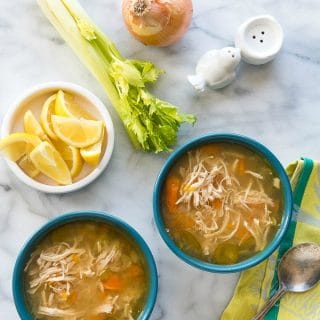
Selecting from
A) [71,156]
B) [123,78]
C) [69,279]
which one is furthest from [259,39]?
[69,279]

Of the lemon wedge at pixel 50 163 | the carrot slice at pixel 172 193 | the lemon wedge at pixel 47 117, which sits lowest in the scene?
the carrot slice at pixel 172 193

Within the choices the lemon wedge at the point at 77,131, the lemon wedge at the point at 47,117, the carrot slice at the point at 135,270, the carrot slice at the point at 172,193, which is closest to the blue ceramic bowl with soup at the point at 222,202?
the carrot slice at the point at 172,193

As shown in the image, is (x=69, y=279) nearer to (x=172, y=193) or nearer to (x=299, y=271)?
(x=172, y=193)

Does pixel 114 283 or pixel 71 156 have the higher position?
pixel 71 156

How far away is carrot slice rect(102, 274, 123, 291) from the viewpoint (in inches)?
81.4

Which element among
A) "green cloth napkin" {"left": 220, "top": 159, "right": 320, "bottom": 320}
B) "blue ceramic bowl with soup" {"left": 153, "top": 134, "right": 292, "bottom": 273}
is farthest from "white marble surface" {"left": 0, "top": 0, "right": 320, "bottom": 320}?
"blue ceramic bowl with soup" {"left": 153, "top": 134, "right": 292, "bottom": 273}

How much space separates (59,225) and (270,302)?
0.63 meters

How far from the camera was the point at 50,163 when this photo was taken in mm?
2107

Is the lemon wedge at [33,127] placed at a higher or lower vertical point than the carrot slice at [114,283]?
higher

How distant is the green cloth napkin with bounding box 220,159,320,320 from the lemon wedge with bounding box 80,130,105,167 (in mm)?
536

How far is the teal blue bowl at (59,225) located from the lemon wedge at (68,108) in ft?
0.94

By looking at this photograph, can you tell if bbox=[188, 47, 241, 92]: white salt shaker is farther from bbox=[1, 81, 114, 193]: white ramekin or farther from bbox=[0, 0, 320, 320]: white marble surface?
bbox=[1, 81, 114, 193]: white ramekin

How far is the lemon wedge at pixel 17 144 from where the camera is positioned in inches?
82.4

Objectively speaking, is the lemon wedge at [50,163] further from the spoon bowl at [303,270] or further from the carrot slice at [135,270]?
the spoon bowl at [303,270]
